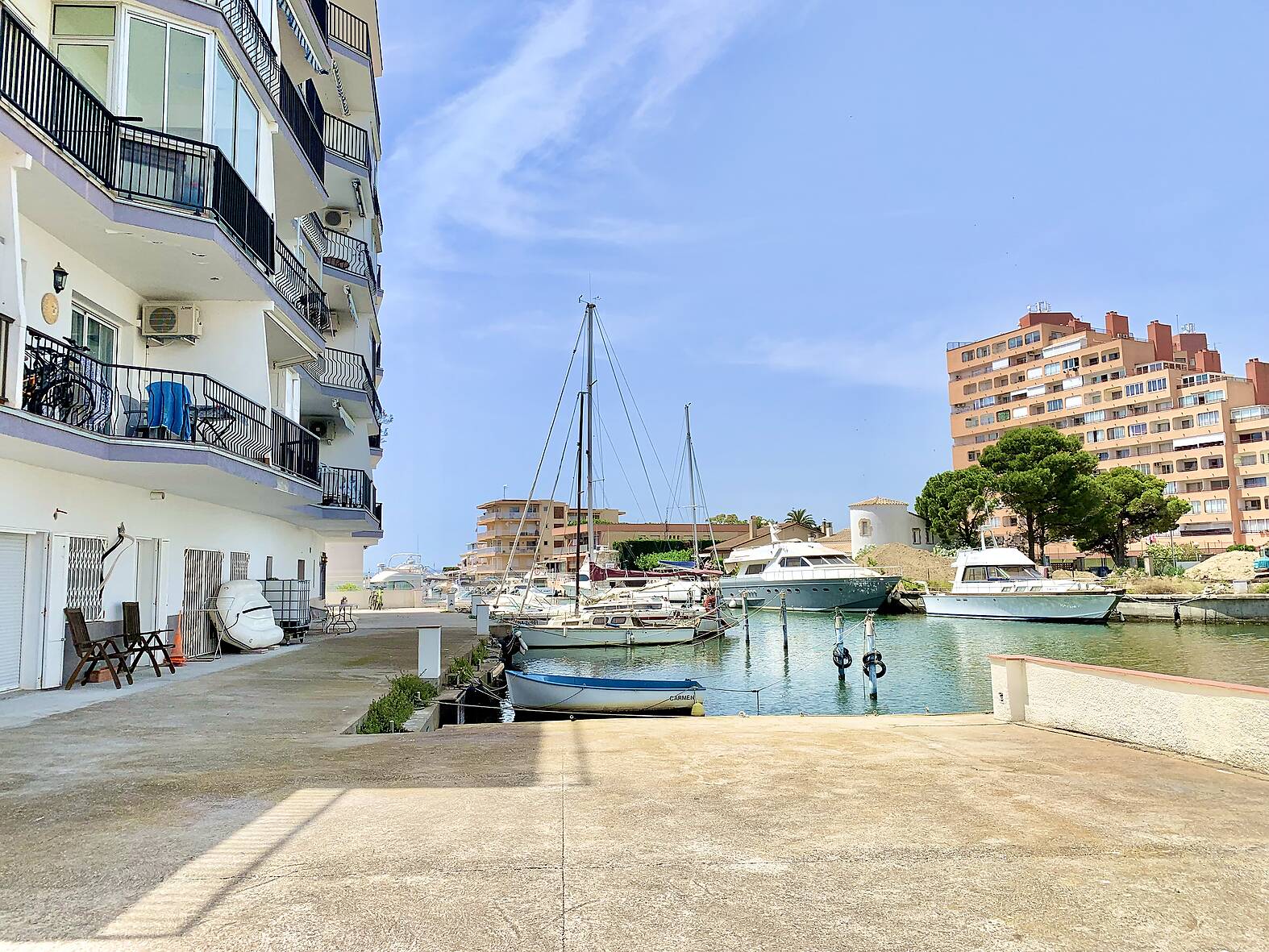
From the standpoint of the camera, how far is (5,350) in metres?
10.0

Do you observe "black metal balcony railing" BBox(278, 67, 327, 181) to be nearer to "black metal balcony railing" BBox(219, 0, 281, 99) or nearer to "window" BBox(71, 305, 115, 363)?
"black metal balcony railing" BBox(219, 0, 281, 99)

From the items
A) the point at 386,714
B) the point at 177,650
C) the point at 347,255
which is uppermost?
the point at 347,255

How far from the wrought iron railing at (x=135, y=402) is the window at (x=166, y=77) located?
3.79 meters

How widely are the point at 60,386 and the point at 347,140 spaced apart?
17.6 m

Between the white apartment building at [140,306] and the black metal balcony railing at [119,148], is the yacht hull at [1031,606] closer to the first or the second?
the white apartment building at [140,306]

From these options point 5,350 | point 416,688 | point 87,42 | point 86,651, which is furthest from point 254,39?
point 416,688

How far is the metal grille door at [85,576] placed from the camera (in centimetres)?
1330

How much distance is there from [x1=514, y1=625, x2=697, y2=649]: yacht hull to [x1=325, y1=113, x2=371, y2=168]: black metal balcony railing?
54.8ft

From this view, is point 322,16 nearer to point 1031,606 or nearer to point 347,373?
point 347,373

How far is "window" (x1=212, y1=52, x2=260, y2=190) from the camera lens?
14.3 m

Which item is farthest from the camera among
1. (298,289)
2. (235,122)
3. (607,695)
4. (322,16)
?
(322,16)

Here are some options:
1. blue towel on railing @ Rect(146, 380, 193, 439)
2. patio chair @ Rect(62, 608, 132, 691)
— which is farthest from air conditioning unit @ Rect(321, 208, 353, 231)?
patio chair @ Rect(62, 608, 132, 691)

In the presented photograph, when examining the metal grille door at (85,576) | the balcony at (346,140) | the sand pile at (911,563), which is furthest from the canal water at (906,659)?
the sand pile at (911,563)

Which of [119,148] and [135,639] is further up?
[119,148]
